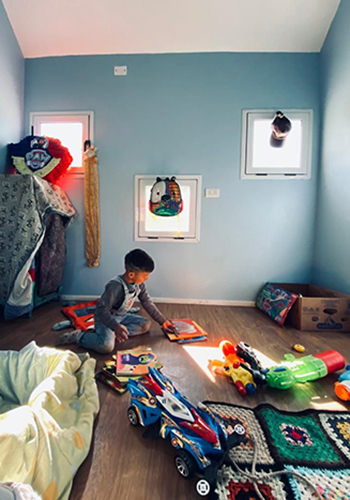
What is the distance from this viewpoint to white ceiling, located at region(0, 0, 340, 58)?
2.26m

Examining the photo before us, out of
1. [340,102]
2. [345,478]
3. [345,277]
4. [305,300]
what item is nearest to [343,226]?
[345,277]

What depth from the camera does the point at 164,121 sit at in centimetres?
260

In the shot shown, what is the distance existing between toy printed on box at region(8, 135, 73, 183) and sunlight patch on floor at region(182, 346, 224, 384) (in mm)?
1973

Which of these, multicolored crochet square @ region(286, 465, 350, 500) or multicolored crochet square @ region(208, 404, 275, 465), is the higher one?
multicolored crochet square @ region(208, 404, 275, 465)

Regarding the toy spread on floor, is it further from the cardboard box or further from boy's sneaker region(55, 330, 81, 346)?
the cardboard box

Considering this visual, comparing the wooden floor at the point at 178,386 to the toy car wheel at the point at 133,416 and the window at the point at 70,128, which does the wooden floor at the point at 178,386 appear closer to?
the toy car wheel at the point at 133,416

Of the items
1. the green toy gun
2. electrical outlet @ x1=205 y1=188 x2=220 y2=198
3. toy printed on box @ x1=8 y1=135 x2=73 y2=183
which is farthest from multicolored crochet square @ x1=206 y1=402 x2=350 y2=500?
toy printed on box @ x1=8 y1=135 x2=73 y2=183

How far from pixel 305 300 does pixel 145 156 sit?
1984 millimetres

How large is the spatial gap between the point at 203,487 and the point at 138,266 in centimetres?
105

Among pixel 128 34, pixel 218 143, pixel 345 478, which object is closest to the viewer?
pixel 345 478

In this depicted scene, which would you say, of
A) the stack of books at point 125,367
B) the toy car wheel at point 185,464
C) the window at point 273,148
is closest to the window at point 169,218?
the window at point 273,148

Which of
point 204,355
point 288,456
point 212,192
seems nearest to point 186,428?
point 288,456

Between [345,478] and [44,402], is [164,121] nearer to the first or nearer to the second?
[44,402]

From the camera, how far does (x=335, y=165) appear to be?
2.31 m
